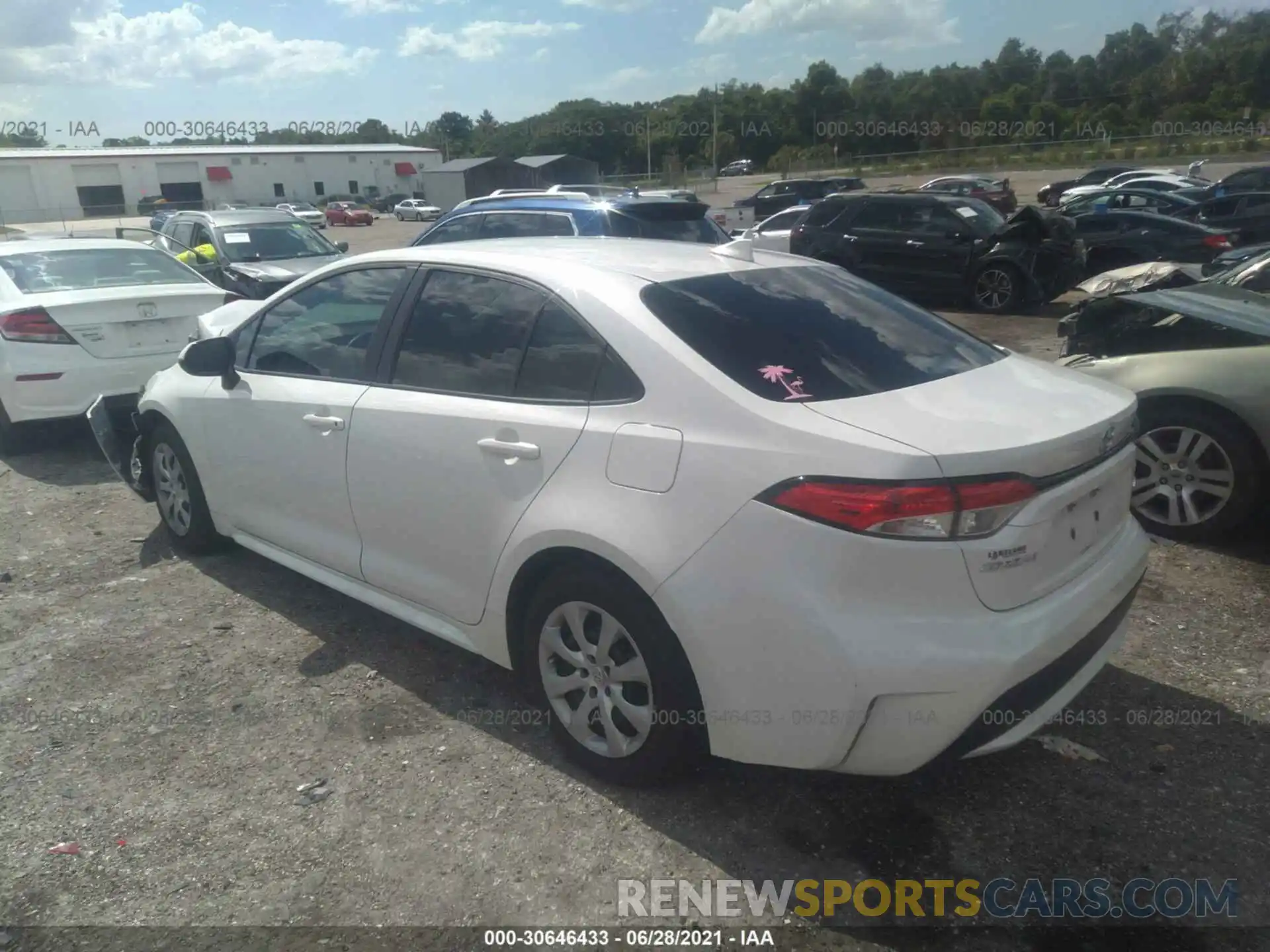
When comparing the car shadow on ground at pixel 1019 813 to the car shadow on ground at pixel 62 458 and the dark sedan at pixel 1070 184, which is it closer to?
the car shadow on ground at pixel 62 458

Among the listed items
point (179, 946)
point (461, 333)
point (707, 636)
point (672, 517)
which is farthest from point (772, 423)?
point (179, 946)

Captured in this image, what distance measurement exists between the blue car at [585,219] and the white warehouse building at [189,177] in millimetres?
52957

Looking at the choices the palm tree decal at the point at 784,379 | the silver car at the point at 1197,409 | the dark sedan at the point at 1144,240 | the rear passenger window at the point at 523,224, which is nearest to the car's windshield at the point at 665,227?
the rear passenger window at the point at 523,224

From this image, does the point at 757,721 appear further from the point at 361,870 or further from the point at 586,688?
the point at 361,870

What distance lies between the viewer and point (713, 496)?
2445 mm

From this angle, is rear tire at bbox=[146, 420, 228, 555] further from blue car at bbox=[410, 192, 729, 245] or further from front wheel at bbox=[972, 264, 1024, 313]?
front wheel at bbox=[972, 264, 1024, 313]

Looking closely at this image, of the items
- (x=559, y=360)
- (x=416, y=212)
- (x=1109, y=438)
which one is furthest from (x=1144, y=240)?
(x=416, y=212)

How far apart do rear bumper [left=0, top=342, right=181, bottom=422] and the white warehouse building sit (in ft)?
177

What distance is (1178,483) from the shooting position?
4.68m

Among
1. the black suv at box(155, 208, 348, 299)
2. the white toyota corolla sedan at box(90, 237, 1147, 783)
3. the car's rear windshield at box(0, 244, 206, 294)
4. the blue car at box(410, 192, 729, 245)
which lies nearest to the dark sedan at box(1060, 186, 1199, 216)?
the blue car at box(410, 192, 729, 245)

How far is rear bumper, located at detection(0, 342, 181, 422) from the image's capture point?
20.8 feet

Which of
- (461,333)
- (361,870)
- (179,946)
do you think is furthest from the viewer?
(461,333)

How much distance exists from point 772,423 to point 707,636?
1.96ft

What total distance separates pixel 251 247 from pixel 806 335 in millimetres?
9946
